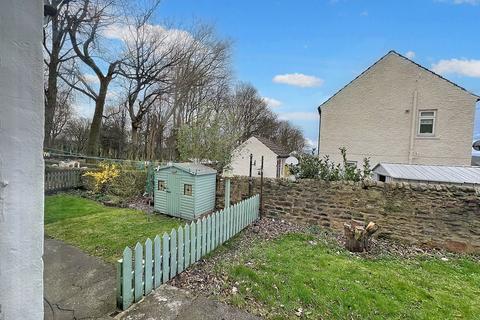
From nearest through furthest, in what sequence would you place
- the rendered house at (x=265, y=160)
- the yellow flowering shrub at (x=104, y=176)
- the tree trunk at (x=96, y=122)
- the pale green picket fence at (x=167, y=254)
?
the pale green picket fence at (x=167, y=254), the yellow flowering shrub at (x=104, y=176), the tree trunk at (x=96, y=122), the rendered house at (x=265, y=160)

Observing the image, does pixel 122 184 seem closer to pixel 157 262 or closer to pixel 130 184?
pixel 130 184

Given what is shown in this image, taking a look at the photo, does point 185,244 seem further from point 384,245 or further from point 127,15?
point 127,15

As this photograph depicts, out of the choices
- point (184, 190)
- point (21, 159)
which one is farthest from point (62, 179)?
point (21, 159)

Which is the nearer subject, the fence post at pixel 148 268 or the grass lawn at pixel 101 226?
the fence post at pixel 148 268

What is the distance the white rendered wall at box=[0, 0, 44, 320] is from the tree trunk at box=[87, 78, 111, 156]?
18177 millimetres

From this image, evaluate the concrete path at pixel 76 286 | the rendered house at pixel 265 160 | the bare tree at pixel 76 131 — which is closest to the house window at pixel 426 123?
the rendered house at pixel 265 160

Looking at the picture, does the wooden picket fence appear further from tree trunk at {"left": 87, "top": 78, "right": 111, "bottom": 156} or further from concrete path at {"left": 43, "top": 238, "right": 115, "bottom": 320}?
concrete path at {"left": 43, "top": 238, "right": 115, "bottom": 320}

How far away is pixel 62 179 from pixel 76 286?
360 inches

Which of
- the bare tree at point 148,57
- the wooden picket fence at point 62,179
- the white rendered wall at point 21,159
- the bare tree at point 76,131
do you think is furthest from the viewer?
the bare tree at point 76,131

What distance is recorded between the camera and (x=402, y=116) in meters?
12.5

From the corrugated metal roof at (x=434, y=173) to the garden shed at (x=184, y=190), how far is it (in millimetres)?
5597

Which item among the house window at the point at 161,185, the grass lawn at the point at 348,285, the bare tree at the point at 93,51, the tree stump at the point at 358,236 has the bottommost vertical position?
the grass lawn at the point at 348,285

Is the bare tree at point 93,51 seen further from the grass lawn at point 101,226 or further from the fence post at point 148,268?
the fence post at point 148,268

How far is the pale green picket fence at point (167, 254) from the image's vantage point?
329 cm
